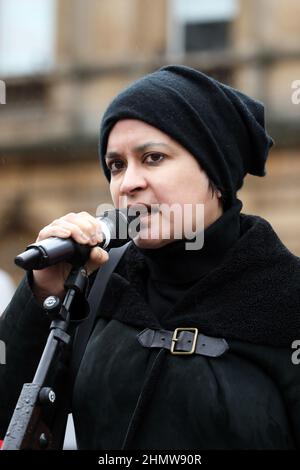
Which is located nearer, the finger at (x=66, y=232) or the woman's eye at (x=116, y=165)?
the finger at (x=66, y=232)

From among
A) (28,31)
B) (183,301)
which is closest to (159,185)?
(183,301)

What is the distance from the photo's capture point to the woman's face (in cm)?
320

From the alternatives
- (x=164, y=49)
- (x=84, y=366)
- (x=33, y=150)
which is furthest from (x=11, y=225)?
(x=84, y=366)

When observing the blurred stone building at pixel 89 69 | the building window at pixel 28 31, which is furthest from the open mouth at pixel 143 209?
the building window at pixel 28 31

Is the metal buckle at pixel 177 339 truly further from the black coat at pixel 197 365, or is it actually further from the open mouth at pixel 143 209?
the open mouth at pixel 143 209

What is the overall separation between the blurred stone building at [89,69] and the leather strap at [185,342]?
38.9 feet

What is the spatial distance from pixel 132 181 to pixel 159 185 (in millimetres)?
67

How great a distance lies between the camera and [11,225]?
54.1ft

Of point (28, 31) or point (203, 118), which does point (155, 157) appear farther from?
point (28, 31)

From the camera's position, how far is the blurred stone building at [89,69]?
598 inches

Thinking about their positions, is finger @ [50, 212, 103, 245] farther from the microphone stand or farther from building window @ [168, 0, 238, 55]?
building window @ [168, 0, 238, 55]

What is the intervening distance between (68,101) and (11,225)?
1726 millimetres

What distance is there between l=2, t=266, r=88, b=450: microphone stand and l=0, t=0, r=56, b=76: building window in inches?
547
